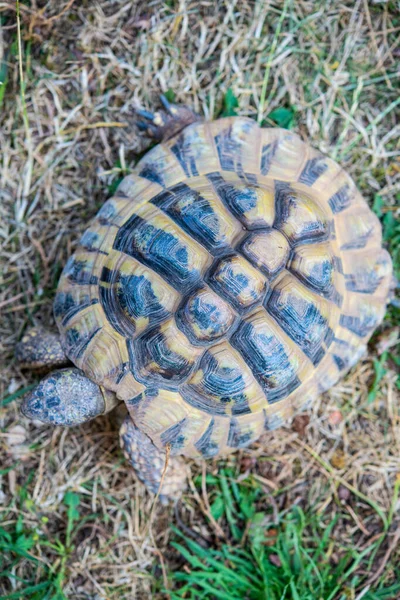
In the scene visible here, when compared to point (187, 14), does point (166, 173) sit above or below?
below

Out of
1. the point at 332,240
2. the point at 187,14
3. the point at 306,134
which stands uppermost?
the point at 187,14

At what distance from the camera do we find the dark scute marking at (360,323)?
2809mm

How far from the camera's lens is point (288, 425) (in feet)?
10.2

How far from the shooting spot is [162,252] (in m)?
2.40

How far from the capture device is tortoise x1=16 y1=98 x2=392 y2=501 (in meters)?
2.38

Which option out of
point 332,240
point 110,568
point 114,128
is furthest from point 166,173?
point 110,568

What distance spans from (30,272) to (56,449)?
3.14ft

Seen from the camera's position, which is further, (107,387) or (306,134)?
(306,134)

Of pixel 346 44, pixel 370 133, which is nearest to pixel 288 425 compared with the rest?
pixel 370 133

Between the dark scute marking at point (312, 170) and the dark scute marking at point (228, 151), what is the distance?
31 cm

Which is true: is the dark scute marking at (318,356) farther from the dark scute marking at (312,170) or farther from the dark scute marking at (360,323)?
the dark scute marking at (312,170)

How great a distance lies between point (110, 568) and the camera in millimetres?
3025

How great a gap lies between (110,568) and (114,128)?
2365mm

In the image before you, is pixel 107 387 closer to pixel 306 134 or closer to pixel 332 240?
pixel 332 240
